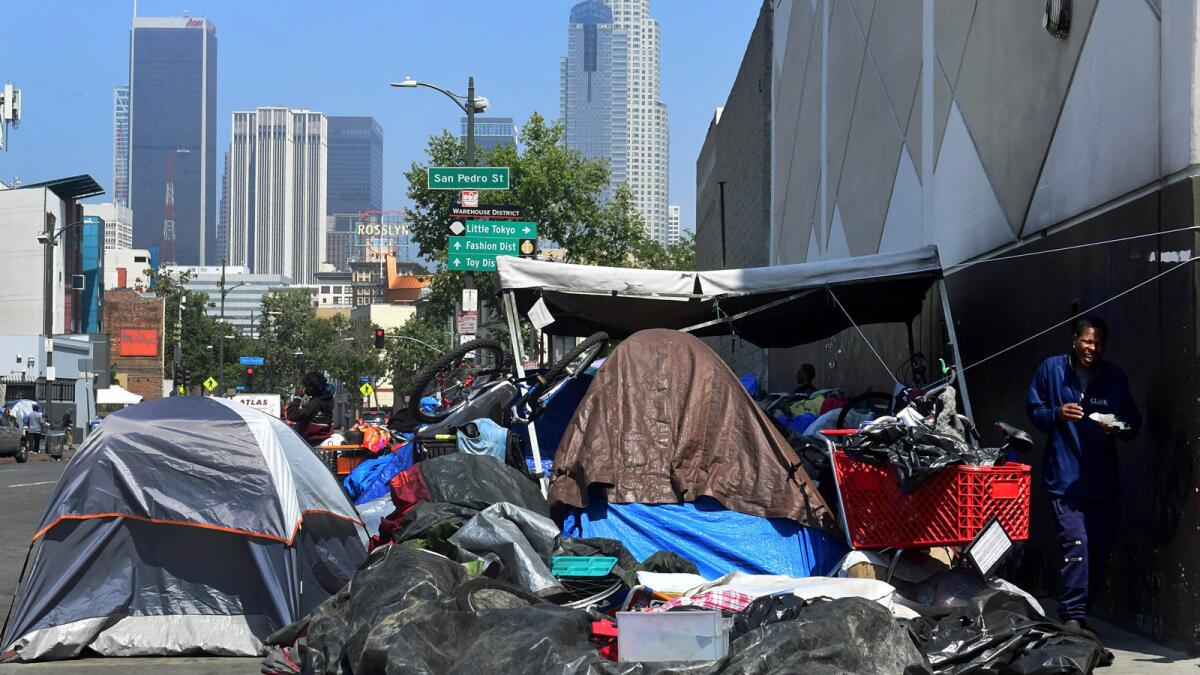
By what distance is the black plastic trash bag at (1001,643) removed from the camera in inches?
249

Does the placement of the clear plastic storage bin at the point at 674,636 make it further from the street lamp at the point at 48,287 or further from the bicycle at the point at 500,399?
the street lamp at the point at 48,287

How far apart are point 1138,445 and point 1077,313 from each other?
121cm

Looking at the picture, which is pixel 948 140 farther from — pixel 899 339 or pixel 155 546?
pixel 155 546

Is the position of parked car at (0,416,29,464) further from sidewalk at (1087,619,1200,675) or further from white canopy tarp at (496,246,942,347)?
sidewalk at (1087,619,1200,675)

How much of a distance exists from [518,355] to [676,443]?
8.32ft

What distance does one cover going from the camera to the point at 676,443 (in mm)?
9180

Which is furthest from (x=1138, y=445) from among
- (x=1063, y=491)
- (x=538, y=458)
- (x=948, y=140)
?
(x=948, y=140)

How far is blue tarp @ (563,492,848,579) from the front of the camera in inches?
346

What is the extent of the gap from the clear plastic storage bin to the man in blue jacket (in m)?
2.39

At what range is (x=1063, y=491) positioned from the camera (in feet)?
24.1

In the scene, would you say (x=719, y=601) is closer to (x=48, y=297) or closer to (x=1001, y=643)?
(x=1001, y=643)

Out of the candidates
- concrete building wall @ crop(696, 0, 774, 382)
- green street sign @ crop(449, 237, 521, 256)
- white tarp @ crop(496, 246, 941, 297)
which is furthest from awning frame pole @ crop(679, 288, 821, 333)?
green street sign @ crop(449, 237, 521, 256)

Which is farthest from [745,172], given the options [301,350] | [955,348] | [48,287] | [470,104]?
[301,350]

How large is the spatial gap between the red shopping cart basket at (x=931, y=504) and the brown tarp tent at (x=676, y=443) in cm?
126
